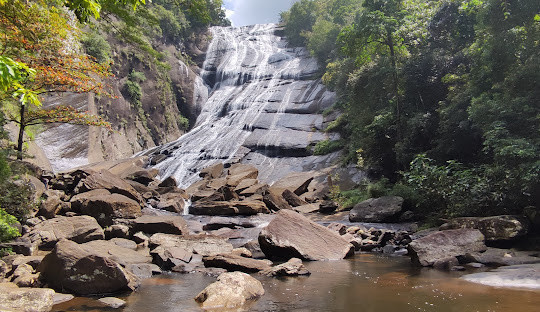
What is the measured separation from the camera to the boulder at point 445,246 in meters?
8.54

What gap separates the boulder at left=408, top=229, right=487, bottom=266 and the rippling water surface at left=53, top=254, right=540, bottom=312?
0.52m

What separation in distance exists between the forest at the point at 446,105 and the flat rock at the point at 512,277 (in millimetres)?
3247

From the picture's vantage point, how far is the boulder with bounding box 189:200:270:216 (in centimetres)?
1628

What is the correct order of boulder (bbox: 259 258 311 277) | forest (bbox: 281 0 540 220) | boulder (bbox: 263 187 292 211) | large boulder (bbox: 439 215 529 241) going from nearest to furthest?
boulder (bbox: 259 258 311 277), large boulder (bbox: 439 215 529 241), forest (bbox: 281 0 540 220), boulder (bbox: 263 187 292 211)

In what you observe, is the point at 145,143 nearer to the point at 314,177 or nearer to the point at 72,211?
the point at 314,177

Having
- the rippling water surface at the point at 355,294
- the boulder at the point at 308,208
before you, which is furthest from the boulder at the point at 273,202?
the rippling water surface at the point at 355,294

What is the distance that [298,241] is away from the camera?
9.59 meters

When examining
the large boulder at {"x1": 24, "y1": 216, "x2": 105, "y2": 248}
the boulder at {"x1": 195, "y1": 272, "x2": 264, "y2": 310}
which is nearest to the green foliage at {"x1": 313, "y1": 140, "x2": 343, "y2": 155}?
the large boulder at {"x1": 24, "y1": 216, "x2": 105, "y2": 248}

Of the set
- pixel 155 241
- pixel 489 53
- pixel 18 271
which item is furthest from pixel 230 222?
pixel 489 53

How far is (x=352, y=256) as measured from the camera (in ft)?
33.1

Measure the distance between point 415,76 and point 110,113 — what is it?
23.5 meters

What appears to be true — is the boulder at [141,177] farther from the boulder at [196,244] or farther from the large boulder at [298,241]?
the large boulder at [298,241]

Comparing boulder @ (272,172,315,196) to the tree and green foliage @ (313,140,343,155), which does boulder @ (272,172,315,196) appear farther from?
the tree

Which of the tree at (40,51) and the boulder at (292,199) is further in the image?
the boulder at (292,199)
